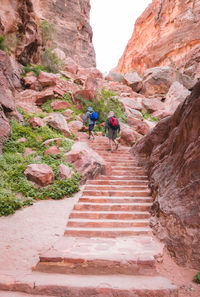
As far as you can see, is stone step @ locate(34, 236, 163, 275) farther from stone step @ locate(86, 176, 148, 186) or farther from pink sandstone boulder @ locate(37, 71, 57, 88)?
pink sandstone boulder @ locate(37, 71, 57, 88)

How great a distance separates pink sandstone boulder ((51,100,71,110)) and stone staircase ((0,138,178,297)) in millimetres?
8997

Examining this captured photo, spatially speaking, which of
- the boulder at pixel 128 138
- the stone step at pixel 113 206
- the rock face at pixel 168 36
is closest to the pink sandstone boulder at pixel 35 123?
the boulder at pixel 128 138

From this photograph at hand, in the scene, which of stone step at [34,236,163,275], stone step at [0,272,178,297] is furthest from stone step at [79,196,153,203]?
stone step at [0,272,178,297]

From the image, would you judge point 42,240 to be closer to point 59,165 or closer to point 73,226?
point 73,226

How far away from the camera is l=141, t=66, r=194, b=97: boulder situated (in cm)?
1922

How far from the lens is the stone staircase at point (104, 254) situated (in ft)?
8.23

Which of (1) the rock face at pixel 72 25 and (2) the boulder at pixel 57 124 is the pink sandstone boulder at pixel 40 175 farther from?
(1) the rock face at pixel 72 25

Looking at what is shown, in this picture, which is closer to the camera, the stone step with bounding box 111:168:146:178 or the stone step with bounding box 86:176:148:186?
the stone step with bounding box 86:176:148:186

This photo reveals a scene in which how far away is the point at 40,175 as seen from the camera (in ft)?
18.4

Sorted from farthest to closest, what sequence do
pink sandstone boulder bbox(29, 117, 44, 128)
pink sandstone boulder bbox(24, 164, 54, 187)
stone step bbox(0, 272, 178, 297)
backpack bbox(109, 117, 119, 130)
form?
1. pink sandstone boulder bbox(29, 117, 44, 128)
2. backpack bbox(109, 117, 119, 130)
3. pink sandstone boulder bbox(24, 164, 54, 187)
4. stone step bbox(0, 272, 178, 297)

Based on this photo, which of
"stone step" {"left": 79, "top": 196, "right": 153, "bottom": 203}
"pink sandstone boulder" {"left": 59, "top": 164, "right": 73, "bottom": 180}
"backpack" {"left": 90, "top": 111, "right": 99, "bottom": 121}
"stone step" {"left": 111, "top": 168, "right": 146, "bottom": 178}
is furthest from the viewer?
"backpack" {"left": 90, "top": 111, "right": 99, "bottom": 121}

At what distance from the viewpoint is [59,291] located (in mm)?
2486

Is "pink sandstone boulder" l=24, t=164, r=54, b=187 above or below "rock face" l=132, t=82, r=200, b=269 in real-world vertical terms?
below

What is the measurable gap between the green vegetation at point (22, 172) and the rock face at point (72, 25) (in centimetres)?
2184
